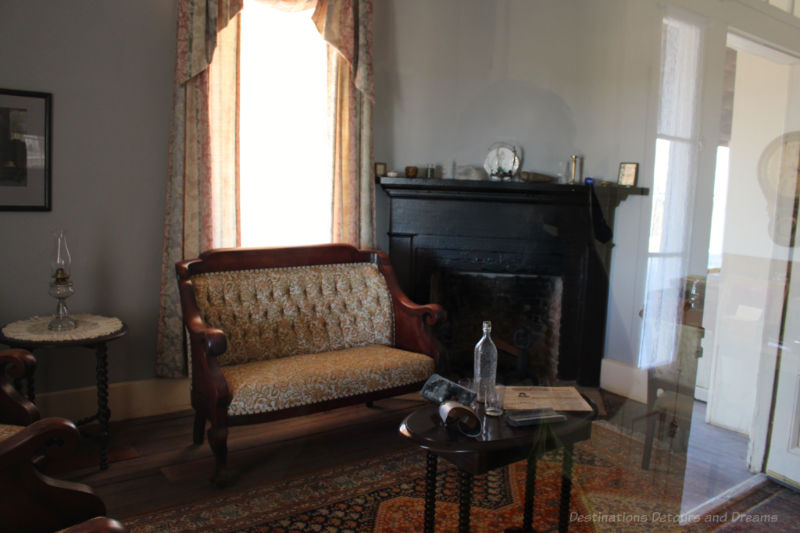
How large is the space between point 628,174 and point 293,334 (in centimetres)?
193

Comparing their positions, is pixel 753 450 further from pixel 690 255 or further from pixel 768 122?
pixel 768 122

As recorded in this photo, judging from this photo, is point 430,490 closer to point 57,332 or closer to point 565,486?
point 565,486

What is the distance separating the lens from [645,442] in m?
2.58

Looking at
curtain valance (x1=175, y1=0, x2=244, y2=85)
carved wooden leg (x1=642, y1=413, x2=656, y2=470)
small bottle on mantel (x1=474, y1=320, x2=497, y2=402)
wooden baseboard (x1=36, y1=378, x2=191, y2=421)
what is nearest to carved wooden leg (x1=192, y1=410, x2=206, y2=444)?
wooden baseboard (x1=36, y1=378, x2=191, y2=421)

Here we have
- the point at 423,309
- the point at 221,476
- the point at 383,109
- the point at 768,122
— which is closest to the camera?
the point at 768,122

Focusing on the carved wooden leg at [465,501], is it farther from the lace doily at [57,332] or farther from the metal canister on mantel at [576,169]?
the metal canister on mantel at [576,169]

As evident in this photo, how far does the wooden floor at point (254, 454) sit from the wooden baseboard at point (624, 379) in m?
0.07

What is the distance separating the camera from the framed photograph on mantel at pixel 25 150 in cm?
286

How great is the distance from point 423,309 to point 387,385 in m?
Answer: 0.51

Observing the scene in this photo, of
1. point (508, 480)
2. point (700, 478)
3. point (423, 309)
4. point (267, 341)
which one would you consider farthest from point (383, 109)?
point (700, 478)

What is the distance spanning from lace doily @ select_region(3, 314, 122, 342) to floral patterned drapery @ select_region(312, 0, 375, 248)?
1484mm

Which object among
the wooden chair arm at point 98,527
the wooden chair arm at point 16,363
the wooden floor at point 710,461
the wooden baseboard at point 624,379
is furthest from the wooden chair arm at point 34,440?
the wooden baseboard at point 624,379

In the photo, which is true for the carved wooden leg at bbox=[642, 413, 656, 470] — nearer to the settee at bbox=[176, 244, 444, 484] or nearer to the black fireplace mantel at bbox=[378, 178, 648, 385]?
the black fireplace mantel at bbox=[378, 178, 648, 385]

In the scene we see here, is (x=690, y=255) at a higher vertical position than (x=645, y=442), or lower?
higher
